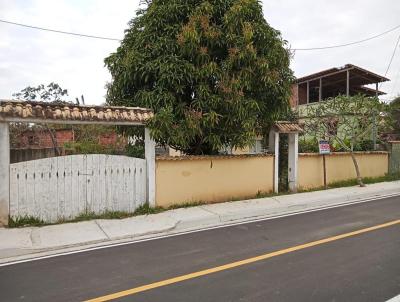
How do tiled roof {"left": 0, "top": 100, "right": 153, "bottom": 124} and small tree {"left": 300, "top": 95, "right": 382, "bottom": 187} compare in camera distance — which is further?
small tree {"left": 300, "top": 95, "right": 382, "bottom": 187}

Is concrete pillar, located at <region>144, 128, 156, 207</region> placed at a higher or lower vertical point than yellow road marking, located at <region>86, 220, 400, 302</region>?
higher

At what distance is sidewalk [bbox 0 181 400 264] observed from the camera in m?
6.81

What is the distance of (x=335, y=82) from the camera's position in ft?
87.0

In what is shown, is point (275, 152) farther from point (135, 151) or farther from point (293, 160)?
point (135, 151)

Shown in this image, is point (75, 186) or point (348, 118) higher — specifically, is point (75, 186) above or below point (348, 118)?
below

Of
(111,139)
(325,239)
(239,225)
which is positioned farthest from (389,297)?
(111,139)

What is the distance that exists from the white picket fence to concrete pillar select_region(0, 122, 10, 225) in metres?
0.08

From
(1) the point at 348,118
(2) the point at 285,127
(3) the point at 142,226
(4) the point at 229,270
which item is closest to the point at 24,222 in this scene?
(3) the point at 142,226

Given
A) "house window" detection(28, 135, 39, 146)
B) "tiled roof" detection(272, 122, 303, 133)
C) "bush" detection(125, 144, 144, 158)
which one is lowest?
"bush" detection(125, 144, 144, 158)

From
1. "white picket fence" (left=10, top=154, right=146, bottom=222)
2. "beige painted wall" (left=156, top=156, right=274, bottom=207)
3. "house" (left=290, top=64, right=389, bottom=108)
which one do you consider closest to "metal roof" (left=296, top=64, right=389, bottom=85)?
"house" (left=290, top=64, right=389, bottom=108)

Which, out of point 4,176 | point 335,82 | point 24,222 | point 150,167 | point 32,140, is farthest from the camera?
→ point 335,82

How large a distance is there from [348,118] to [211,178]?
706 cm

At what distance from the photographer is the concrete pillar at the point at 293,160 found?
43.0 ft

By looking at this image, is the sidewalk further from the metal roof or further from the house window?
the metal roof
